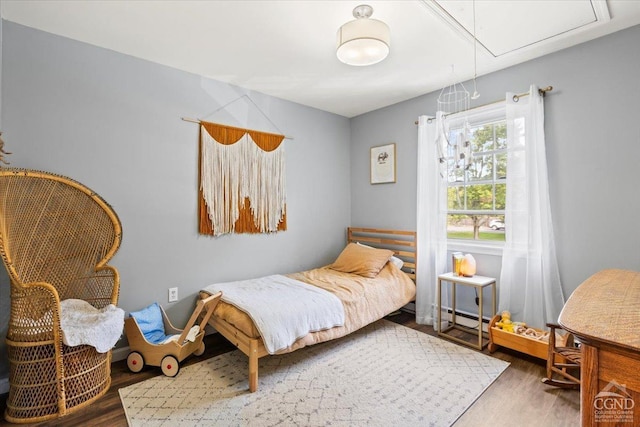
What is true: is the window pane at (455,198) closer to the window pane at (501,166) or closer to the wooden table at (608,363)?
the window pane at (501,166)

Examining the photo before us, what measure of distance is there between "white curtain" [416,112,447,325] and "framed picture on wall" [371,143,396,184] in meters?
0.47

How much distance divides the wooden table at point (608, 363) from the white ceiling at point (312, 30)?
1882 mm

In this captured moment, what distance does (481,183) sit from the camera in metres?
3.10

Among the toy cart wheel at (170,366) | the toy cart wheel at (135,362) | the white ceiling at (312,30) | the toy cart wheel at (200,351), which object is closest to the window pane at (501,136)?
the white ceiling at (312,30)

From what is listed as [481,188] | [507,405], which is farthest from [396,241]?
[507,405]

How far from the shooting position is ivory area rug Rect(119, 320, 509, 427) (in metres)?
1.83

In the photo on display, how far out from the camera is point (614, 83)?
7.47 ft

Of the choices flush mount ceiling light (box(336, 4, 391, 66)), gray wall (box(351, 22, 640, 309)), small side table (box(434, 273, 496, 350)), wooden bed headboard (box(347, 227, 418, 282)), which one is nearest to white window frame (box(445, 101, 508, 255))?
gray wall (box(351, 22, 640, 309))

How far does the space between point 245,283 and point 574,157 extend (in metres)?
3.00

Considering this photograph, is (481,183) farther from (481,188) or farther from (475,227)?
(475,227)

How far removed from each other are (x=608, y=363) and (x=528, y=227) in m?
1.96

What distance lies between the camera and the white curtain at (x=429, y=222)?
3.19 meters

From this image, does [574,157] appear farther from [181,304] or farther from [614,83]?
[181,304]

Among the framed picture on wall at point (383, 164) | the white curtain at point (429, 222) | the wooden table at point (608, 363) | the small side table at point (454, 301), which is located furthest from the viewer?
the framed picture on wall at point (383, 164)
